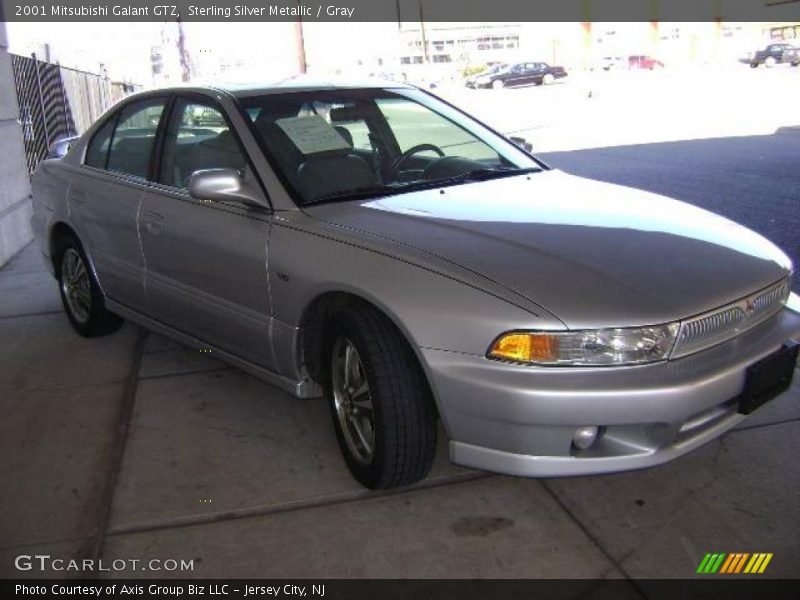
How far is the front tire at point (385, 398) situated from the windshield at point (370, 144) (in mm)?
660

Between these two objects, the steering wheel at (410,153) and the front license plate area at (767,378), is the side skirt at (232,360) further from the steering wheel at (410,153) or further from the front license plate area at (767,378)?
the front license plate area at (767,378)

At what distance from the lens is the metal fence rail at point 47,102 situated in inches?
385

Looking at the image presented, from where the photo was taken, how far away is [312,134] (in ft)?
12.1

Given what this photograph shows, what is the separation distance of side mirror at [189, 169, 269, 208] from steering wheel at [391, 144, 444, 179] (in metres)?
0.73

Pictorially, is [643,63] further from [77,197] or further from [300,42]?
[77,197]

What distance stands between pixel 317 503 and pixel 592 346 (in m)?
1.25

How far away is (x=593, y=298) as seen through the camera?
8.51 feet

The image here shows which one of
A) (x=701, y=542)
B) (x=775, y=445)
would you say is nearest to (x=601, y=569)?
(x=701, y=542)

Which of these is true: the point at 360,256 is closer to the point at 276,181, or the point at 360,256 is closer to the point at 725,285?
the point at 276,181

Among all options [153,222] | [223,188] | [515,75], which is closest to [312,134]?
[223,188]

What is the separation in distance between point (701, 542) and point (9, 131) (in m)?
7.80

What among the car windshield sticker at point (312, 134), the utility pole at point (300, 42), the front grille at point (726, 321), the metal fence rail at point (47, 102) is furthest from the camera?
the utility pole at point (300, 42)

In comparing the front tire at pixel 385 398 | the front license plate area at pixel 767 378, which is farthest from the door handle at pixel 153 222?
the front license plate area at pixel 767 378

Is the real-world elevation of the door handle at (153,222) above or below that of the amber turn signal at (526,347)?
above
